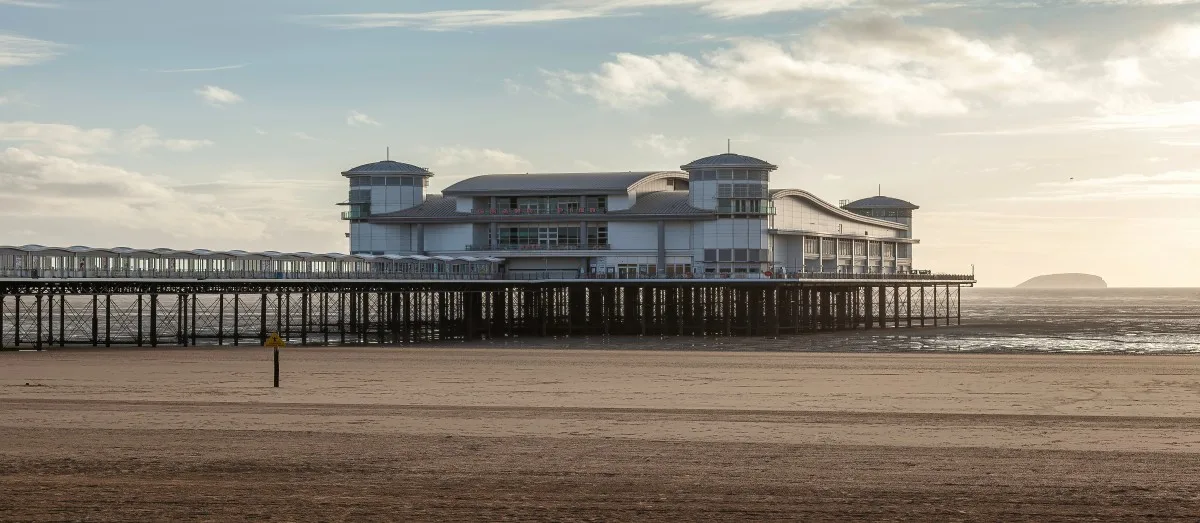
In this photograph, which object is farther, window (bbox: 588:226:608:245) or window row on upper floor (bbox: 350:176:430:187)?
window row on upper floor (bbox: 350:176:430:187)

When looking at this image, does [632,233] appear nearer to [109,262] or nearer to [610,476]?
[109,262]

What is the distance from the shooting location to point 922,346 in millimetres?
57844

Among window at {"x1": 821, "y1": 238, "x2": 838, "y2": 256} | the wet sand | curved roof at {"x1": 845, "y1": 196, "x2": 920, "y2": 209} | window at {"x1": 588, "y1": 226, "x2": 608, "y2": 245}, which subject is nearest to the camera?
the wet sand

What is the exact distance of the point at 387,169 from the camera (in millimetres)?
81562

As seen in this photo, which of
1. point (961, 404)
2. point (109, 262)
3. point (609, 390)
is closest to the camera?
point (961, 404)

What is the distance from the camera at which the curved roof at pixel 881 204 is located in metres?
98.6

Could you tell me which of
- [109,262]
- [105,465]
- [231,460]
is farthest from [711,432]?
[109,262]

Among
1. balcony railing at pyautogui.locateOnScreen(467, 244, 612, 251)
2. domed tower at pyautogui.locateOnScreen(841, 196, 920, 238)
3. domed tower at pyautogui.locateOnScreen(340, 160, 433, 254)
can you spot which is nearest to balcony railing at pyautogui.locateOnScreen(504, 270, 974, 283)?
balcony railing at pyautogui.locateOnScreen(467, 244, 612, 251)

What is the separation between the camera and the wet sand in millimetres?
15797

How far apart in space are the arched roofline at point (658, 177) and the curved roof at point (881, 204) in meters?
19.2

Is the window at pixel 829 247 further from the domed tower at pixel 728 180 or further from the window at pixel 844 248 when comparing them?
the domed tower at pixel 728 180

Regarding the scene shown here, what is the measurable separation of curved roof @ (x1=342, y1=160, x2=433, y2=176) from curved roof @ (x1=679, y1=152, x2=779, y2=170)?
55.1 ft

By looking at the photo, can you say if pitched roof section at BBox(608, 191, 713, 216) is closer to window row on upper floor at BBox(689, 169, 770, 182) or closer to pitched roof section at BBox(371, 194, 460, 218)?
window row on upper floor at BBox(689, 169, 770, 182)

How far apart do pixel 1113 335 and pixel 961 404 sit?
164 feet
